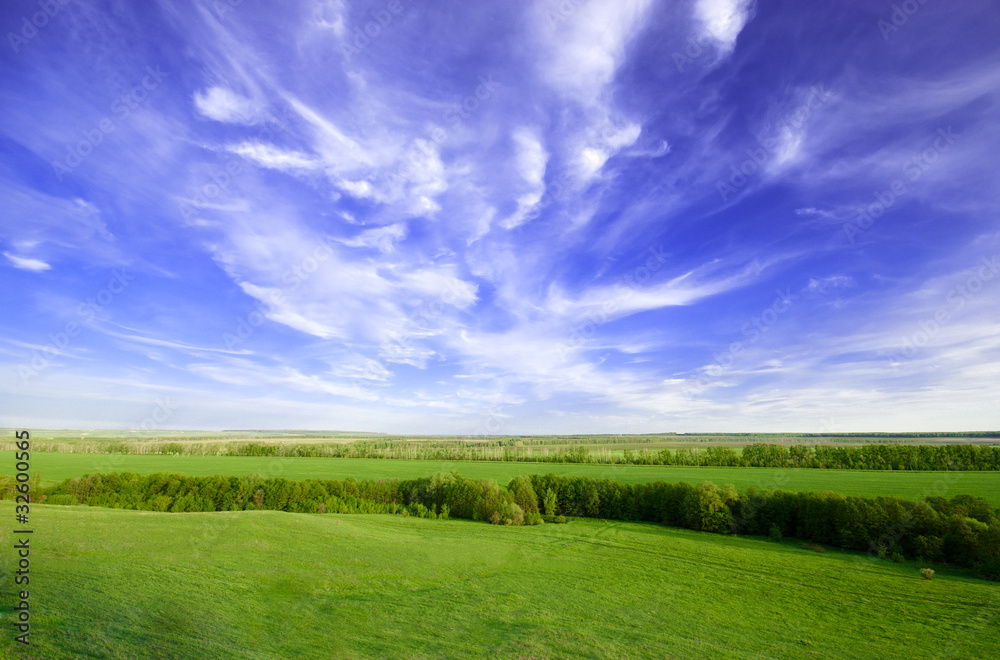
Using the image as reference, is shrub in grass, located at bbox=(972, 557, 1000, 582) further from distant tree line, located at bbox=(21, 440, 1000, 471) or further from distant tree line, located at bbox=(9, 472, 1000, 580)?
distant tree line, located at bbox=(21, 440, 1000, 471)

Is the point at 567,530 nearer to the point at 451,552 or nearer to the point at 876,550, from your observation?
the point at 451,552

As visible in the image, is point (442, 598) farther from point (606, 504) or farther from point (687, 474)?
point (687, 474)

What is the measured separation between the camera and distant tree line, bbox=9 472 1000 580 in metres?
46.1

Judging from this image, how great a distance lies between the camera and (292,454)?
527ft

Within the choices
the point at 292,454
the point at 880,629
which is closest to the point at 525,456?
the point at 292,454

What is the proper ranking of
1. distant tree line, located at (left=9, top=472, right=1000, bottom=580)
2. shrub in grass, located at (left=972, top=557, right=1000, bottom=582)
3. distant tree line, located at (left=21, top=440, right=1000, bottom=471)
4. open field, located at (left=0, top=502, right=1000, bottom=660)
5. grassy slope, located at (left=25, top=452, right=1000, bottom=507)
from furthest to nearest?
distant tree line, located at (left=21, top=440, right=1000, bottom=471) → grassy slope, located at (left=25, top=452, right=1000, bottom=507) → distant tree line, located at (left=9, top=472, right=1000, bottom=580) → shrub in grass, located at (left=972, top=557, right=1000, bottom=582) → open field, located at (left=0, top=502, right=1000, bottom=660)

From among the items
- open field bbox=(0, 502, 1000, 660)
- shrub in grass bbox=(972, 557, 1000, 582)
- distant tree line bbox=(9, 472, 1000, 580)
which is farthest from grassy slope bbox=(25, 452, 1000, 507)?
open field bbox=(0, 502, 1000, 660)

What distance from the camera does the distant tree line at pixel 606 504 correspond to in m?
→ 46.1

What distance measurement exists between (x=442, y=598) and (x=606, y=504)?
5316 cm

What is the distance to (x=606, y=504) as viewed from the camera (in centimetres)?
7494

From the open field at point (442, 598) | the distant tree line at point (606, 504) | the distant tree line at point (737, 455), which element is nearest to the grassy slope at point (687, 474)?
the distant tree line at point (606, 504)

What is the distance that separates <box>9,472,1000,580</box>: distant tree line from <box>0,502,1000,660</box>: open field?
532cm

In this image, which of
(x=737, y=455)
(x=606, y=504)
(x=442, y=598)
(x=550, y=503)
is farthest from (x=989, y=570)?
(x=737, y=455)

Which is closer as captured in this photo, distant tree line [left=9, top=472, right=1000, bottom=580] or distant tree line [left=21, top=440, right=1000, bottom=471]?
distant tree line [left=9, top=472, right=1000, bottom=580]
